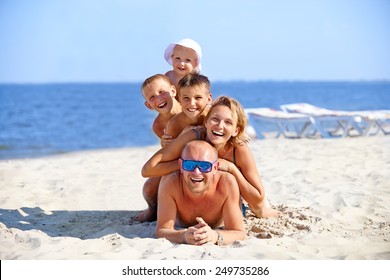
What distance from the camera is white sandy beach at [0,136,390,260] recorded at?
368 cm

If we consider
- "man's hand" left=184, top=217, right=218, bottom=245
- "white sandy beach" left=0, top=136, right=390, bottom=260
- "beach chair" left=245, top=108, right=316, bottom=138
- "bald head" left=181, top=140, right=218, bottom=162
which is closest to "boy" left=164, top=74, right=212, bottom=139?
"bald head" left=181, top=140, right=218, bottom=162

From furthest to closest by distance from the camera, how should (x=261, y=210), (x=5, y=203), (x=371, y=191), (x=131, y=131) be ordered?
(x=131, y=131) → (x=371, y=191) → (x=5, y=203) → (x=261, y=210)

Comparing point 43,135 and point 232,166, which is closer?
point 232,166

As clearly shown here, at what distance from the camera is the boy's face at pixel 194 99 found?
3.95 m

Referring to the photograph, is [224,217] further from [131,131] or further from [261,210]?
[131,131]

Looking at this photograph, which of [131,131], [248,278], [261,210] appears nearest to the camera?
[248,278]

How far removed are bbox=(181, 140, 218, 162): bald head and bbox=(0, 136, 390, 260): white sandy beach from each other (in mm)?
619

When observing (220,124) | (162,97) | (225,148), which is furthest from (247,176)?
(162,97)

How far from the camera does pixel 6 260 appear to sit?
11.5 ft

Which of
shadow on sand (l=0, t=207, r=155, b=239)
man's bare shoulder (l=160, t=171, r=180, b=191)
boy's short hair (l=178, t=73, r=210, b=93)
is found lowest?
shadow on sand (l=0, t=207, r=155, b=239)

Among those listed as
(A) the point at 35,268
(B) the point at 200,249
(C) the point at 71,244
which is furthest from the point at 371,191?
(A) the point at 35,268

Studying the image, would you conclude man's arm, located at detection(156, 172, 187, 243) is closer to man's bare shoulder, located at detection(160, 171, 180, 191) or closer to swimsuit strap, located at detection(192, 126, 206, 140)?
man's bare shoulder, located at detection(160, 171, 180, 191)

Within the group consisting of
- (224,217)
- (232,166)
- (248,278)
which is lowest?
(248,278)

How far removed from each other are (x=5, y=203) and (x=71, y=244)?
1.95m
